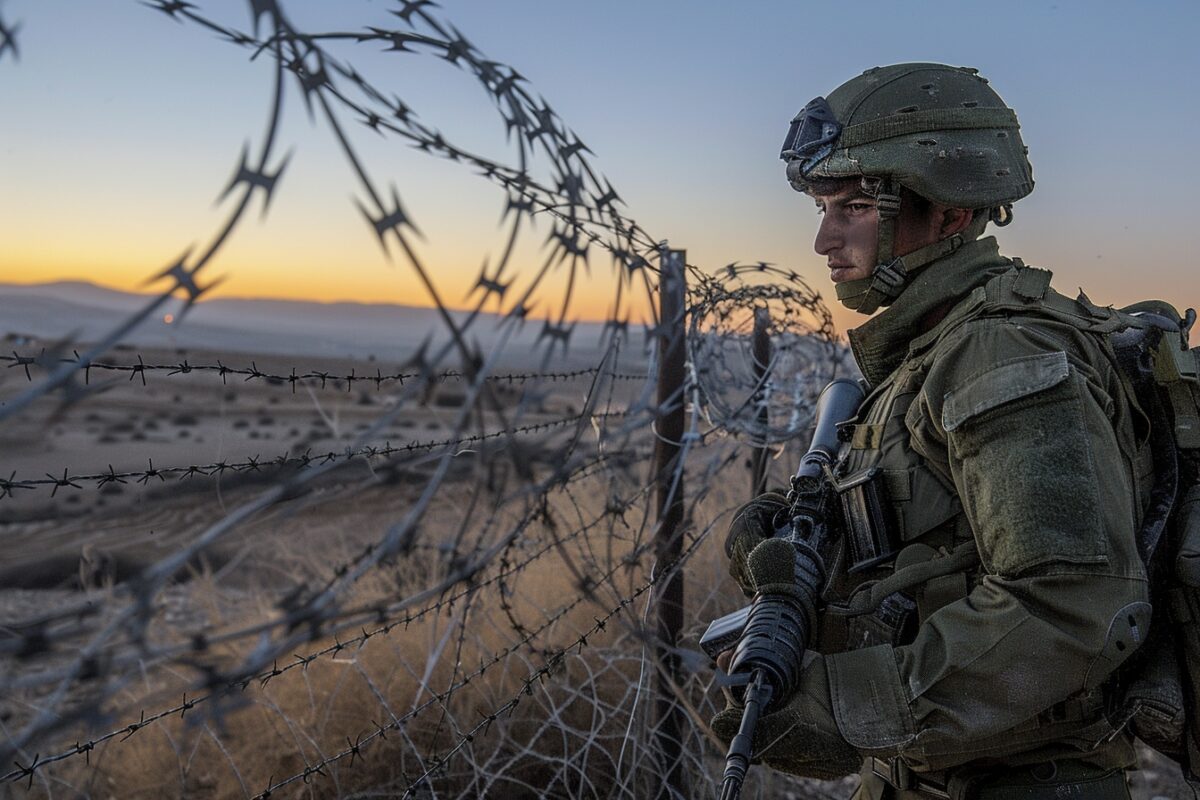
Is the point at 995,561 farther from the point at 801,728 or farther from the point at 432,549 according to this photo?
the point at 432,549

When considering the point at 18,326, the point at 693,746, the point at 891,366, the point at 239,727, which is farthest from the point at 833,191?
the point at 239,727

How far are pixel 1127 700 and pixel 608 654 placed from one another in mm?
2942

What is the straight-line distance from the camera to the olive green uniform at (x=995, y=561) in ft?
4.65

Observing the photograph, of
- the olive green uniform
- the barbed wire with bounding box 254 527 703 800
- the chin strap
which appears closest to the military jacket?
the olive green uniform

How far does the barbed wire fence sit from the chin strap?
55 centimetres

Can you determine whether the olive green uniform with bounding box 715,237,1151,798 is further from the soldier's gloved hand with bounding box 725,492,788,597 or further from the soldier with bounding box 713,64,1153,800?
the soldier's gloved hand with bounding box 725,492,788,597

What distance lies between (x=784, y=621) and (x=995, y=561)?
37 centimetres

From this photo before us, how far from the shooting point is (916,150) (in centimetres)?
185

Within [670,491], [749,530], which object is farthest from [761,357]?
[749,530]

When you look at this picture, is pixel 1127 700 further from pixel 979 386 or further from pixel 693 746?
pixel 693 746

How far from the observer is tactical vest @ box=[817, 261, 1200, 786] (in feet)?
5.38

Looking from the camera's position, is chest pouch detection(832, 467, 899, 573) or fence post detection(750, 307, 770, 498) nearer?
chest pouch detection(832, 467, 899, 573)

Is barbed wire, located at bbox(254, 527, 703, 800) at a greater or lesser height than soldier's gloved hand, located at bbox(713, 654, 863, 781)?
lesser

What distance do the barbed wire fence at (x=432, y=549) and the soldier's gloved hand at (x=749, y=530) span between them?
0.34 metres
